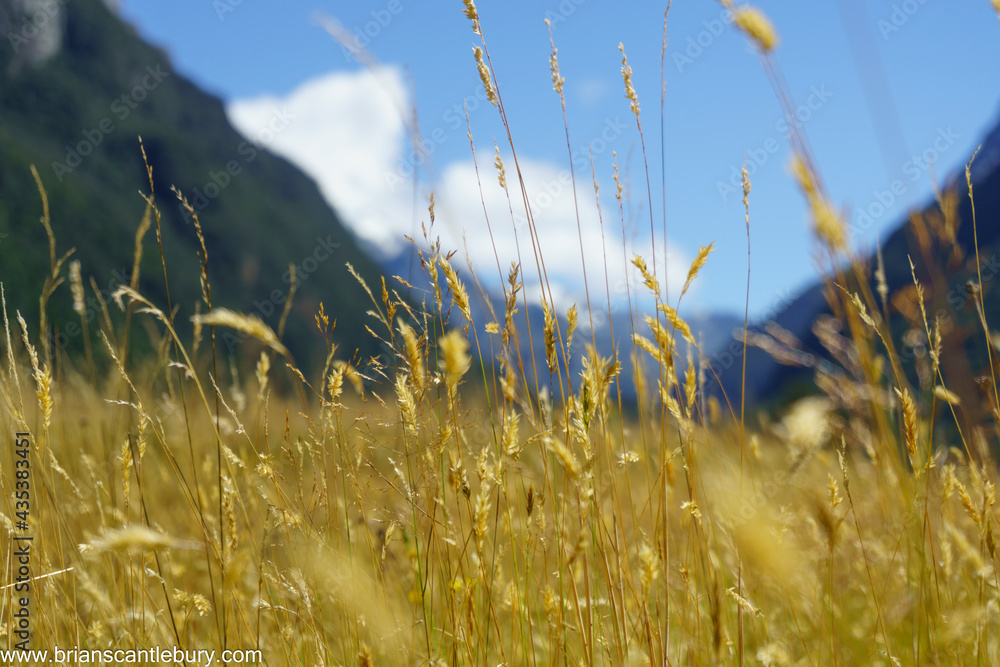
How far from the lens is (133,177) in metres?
42.1

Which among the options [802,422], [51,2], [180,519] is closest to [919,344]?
[802,422]

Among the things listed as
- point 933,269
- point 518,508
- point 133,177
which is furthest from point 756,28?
point 133,177

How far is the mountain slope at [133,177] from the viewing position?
30828 millimetres

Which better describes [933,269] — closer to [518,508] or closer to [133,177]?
[518,508]

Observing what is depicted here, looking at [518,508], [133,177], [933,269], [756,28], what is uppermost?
[133,177]

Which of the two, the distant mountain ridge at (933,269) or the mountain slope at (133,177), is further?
the mountain slope at (133,177)

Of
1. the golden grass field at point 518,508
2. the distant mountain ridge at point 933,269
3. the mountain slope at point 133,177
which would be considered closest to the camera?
the golden grass field at point 518,508

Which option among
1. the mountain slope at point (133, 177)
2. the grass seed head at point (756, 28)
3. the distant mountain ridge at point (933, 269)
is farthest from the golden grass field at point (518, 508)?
the mountain slope at point (133, 177)

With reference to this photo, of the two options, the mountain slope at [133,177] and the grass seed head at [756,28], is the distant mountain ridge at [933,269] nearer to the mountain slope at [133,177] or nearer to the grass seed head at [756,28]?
the grass seed head at [756,28]

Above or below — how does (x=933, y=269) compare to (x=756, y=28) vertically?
below

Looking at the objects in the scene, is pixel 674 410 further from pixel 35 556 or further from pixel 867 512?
pixel 867 512

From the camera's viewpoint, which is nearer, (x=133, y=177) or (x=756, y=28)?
(x=756, y=28)

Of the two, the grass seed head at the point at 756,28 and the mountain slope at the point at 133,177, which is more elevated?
the mountain slope at the point at 133,177

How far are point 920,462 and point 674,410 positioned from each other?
1.77 ft
